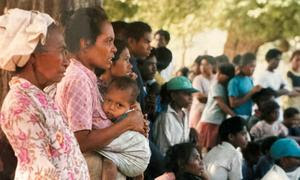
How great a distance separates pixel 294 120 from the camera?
392 inches

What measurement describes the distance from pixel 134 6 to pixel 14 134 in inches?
405

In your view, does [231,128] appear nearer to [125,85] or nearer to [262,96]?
[262,96]

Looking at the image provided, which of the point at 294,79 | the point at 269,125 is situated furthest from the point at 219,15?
the point at 269,125

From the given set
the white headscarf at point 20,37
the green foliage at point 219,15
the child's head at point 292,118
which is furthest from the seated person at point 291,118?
the white headscarf at point 20,37

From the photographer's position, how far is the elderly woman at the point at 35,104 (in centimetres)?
373

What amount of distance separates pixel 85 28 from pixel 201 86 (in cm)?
654

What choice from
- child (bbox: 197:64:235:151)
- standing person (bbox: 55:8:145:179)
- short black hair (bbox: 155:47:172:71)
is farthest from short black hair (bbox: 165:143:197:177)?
child (bbox: 197:64:235:151)

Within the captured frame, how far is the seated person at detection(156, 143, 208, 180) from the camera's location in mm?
6613

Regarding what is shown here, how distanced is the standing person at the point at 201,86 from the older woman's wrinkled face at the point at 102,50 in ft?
20.4

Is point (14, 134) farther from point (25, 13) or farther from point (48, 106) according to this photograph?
point (25, 13)

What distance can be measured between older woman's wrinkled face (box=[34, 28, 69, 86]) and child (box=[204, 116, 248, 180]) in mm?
3579

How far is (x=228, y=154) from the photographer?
7.67 m

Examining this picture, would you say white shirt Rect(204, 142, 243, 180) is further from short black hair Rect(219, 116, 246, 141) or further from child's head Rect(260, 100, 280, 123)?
child's head Rect(260, 100, 280, 123)

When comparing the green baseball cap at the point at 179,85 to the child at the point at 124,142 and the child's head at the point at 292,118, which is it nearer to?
the child at the point at 124,142
